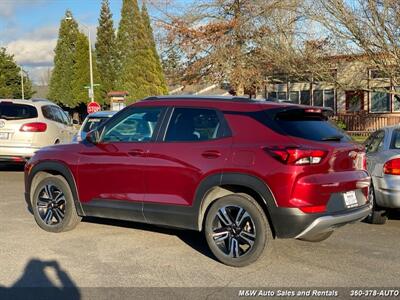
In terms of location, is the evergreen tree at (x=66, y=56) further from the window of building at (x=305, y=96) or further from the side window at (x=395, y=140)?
the side window at (x=395, y=140)

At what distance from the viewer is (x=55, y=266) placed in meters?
5.83

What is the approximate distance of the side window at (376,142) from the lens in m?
8.27

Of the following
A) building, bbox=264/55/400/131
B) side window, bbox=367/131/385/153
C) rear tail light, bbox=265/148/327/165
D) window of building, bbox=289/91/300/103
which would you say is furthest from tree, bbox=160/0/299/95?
rear tail light, bbox=265/148/327/165

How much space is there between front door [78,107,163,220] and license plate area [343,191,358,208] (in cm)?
226

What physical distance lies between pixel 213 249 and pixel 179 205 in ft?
2.02

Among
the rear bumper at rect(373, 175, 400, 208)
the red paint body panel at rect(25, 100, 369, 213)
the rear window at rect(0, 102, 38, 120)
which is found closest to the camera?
the red paint body panel at rect(25, 100, 369, 213)

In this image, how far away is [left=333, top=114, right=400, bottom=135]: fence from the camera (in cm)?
3133

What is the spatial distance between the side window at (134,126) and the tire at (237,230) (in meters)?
1.28

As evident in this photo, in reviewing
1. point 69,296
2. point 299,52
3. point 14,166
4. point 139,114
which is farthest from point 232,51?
point 69,296

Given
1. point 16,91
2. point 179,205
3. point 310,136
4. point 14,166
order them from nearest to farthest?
point 310,136
point 179,205
point 14,166
point 16,91

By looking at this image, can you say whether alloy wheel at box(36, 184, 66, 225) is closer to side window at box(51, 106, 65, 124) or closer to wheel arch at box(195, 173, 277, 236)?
wheel arch at box(195, 173, 277, 236)

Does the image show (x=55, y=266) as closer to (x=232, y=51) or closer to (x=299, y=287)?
(x=299, y=287)

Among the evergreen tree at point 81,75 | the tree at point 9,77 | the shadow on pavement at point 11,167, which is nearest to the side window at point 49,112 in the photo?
the shadow on pavement at point 11,167

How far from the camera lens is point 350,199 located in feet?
19.1
